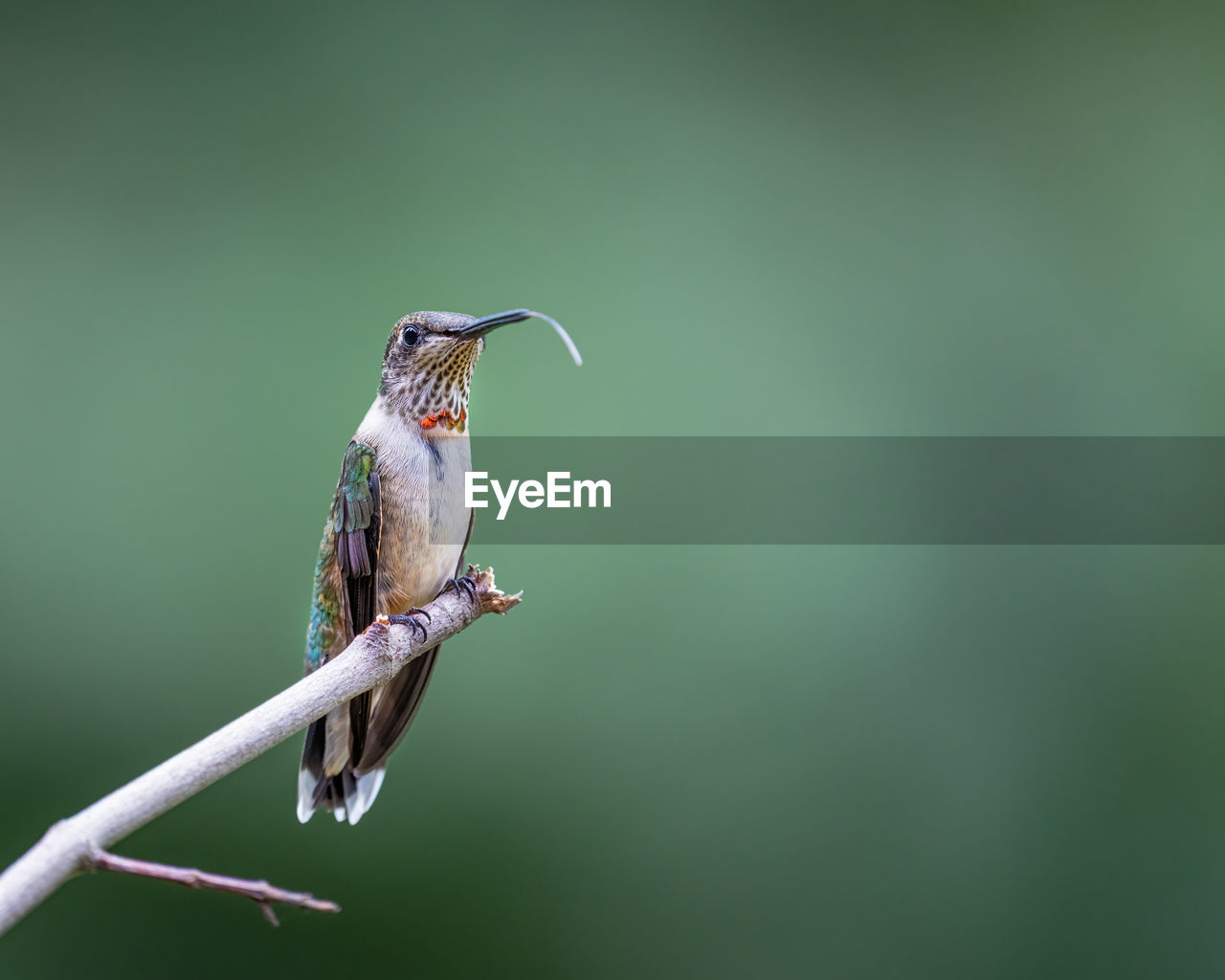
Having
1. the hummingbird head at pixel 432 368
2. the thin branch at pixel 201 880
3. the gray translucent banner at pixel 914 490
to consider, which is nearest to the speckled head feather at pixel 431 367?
the hummingbird head at pixel 432 368

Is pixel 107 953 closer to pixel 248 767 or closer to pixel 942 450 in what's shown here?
pixel 248 767

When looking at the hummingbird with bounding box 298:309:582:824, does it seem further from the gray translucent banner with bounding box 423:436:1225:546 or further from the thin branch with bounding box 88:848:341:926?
the gray translucent banner with bounding box 423:436:1225:546

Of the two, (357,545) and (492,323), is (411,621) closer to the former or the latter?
(357,545)

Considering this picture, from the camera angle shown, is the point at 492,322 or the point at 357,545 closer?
the point at 492,322

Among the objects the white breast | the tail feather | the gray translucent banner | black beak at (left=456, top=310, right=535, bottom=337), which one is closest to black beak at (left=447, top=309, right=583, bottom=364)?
black beak at (left=456, top=310, right=535, bottom=337)

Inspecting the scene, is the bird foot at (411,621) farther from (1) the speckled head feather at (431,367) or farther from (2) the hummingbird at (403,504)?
(1) the speckled head feather at (431,367)

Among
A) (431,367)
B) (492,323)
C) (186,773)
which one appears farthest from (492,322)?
(186,773)
